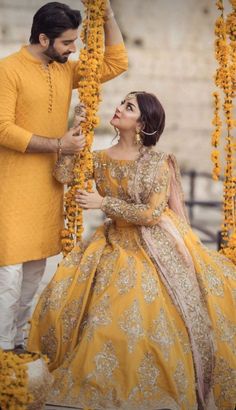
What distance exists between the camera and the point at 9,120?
402 cm

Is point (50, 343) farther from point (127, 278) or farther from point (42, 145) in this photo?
point (42, 145)

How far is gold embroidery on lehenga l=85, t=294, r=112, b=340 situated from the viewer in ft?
12.4

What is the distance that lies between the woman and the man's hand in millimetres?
189

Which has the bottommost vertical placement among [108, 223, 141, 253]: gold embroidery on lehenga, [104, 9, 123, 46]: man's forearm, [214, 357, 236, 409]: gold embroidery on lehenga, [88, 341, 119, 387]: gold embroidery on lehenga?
[214, 357, 236, 409]: gold embroidery on lehenga

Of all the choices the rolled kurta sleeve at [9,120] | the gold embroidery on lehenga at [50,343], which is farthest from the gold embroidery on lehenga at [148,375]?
the rolled kurta sleeve at [9,120]

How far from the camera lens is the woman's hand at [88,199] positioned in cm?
406

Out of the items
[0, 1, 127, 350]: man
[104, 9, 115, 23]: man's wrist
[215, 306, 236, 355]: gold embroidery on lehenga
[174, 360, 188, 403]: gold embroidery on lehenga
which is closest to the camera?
[174, 360, 188, 403]: gold embroidery on lehenga

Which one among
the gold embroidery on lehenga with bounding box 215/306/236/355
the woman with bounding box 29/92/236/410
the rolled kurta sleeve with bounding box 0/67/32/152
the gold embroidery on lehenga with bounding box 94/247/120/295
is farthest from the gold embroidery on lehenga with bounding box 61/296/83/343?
the rolled kurta sleeve with bounding box 0/67/32/152

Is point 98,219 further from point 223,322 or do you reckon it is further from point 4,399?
point 4,399

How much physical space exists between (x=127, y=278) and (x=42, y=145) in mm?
783

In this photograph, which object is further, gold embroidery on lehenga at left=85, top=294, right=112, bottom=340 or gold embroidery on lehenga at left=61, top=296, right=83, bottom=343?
gold embroidery on lehenga at left=61, top=296, right=83, bottom=343

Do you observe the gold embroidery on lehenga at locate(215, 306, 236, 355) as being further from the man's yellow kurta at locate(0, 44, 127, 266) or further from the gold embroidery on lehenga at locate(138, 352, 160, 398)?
the man's yellow kurta at locate(0, 44, 127, 266)

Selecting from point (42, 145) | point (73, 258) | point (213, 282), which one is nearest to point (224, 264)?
point (213, 282)

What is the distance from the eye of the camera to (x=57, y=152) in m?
4.14
